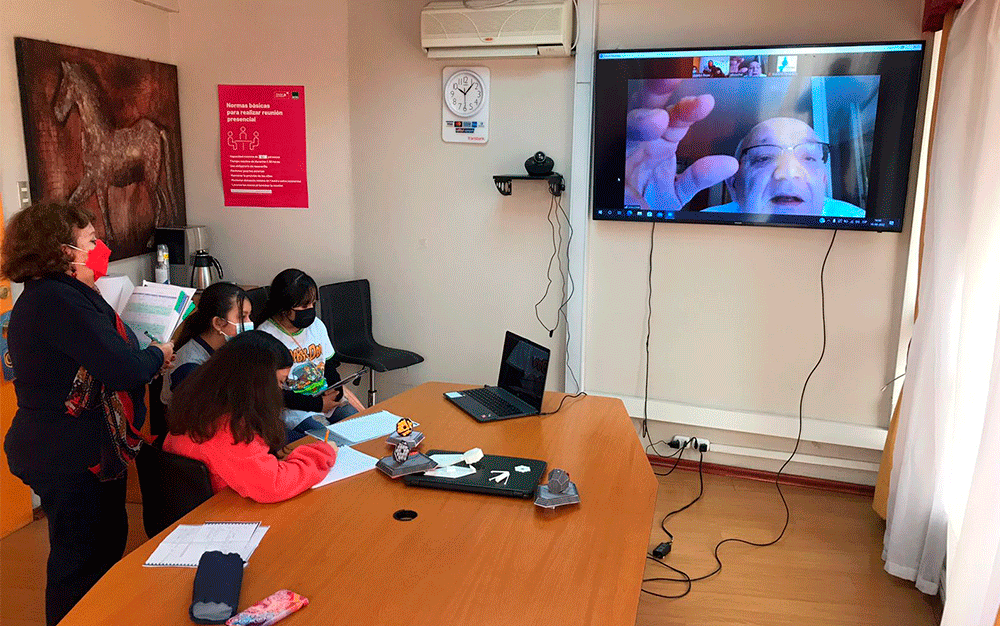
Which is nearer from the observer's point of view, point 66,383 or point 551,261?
point 66,383

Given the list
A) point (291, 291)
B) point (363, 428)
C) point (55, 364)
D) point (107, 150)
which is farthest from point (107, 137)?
point (363, 428)

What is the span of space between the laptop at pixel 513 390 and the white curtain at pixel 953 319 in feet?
4.75

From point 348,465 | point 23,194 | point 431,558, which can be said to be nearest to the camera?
point 431,558

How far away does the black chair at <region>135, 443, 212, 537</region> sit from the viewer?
79.3 inches

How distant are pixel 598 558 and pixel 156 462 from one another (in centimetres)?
132

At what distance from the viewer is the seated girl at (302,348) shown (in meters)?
2.84

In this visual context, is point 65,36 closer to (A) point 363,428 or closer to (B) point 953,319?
(A) point 363,428

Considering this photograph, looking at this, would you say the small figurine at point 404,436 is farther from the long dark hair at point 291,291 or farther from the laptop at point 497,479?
the long dark hair at point 291,291

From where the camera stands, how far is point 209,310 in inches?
104

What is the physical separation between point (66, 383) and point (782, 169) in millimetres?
3122

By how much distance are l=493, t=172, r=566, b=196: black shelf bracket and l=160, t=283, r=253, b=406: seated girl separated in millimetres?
1652

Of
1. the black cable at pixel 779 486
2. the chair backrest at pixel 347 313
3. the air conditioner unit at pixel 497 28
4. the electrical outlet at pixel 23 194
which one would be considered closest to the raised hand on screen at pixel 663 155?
the air conditioner unit at pixel 497 28

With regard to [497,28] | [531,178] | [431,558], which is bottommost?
[431,558]

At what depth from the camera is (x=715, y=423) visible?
3.82 metres
